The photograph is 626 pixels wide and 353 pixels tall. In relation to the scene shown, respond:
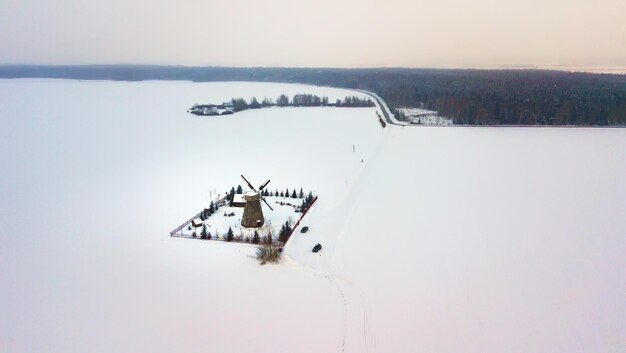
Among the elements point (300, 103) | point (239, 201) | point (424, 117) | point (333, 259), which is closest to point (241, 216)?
point (239, 201)

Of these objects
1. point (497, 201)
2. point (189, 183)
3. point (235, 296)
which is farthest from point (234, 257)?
point (497, 201)

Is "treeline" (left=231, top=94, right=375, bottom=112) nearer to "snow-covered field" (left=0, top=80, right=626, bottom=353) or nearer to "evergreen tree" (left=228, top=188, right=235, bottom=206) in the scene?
"snow-covered field" (left=0, top=80, right=626, bottom=353)

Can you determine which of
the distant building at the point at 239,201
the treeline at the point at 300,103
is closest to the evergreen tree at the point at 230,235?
the distant building at the point at 239,201

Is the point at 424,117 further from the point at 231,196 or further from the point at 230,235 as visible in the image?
the point at 230,235

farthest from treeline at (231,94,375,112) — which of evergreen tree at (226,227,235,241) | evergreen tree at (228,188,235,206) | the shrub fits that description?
the shrub

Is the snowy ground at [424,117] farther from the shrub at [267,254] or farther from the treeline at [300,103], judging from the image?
the shrub at [267,254]

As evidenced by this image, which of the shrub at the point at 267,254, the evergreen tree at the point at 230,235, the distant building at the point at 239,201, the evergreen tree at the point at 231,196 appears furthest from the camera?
the evergreen tree at the point at 231,196

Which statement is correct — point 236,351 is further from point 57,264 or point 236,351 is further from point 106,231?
point 106,231
